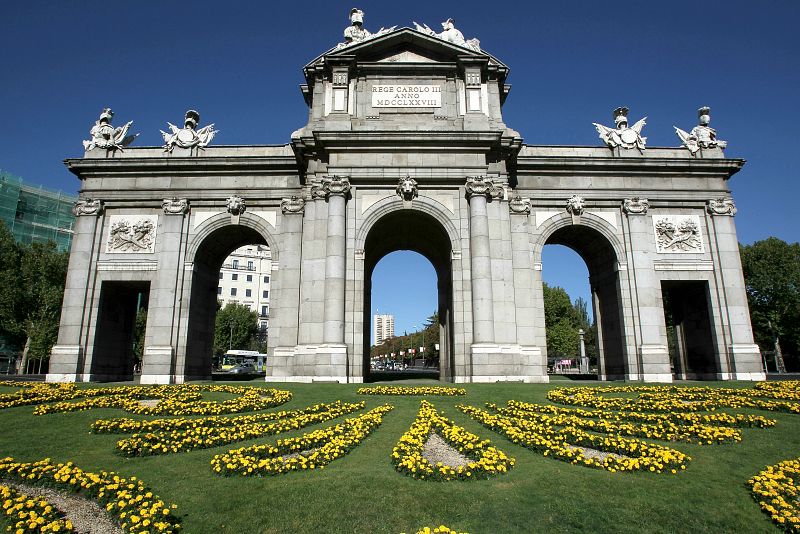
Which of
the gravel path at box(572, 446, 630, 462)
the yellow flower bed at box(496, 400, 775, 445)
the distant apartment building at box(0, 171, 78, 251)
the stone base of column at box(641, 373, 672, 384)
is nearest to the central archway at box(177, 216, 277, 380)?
the yellow flower bed at box(496, 400, 775, 445)

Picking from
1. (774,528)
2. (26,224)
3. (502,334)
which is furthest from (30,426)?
(26,224)

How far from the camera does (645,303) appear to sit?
93.0 feet

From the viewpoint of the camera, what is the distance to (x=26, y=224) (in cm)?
6288

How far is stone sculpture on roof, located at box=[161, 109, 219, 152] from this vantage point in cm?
3083

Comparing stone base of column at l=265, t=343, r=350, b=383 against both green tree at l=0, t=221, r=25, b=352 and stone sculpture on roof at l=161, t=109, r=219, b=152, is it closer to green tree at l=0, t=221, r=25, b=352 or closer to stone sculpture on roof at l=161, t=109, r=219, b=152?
stone sculpture on roof at l=161, t=109, r=219, b=152

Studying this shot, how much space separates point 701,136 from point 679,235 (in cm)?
672

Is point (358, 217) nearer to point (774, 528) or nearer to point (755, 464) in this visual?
point (755, 464)

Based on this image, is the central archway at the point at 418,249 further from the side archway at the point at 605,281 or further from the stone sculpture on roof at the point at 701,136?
the stone sculpture on roof at the point at 701,136

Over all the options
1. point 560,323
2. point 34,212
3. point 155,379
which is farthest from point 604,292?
point 34,212

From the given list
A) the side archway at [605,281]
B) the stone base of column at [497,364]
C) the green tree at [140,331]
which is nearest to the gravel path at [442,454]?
the stone base of column at [497,364]

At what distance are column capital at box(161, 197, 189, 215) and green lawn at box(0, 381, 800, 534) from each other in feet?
65.5

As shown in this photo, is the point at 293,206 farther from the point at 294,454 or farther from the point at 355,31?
the point at 294,454

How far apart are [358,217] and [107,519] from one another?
21111mm

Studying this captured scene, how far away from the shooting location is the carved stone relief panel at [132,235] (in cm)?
2941
